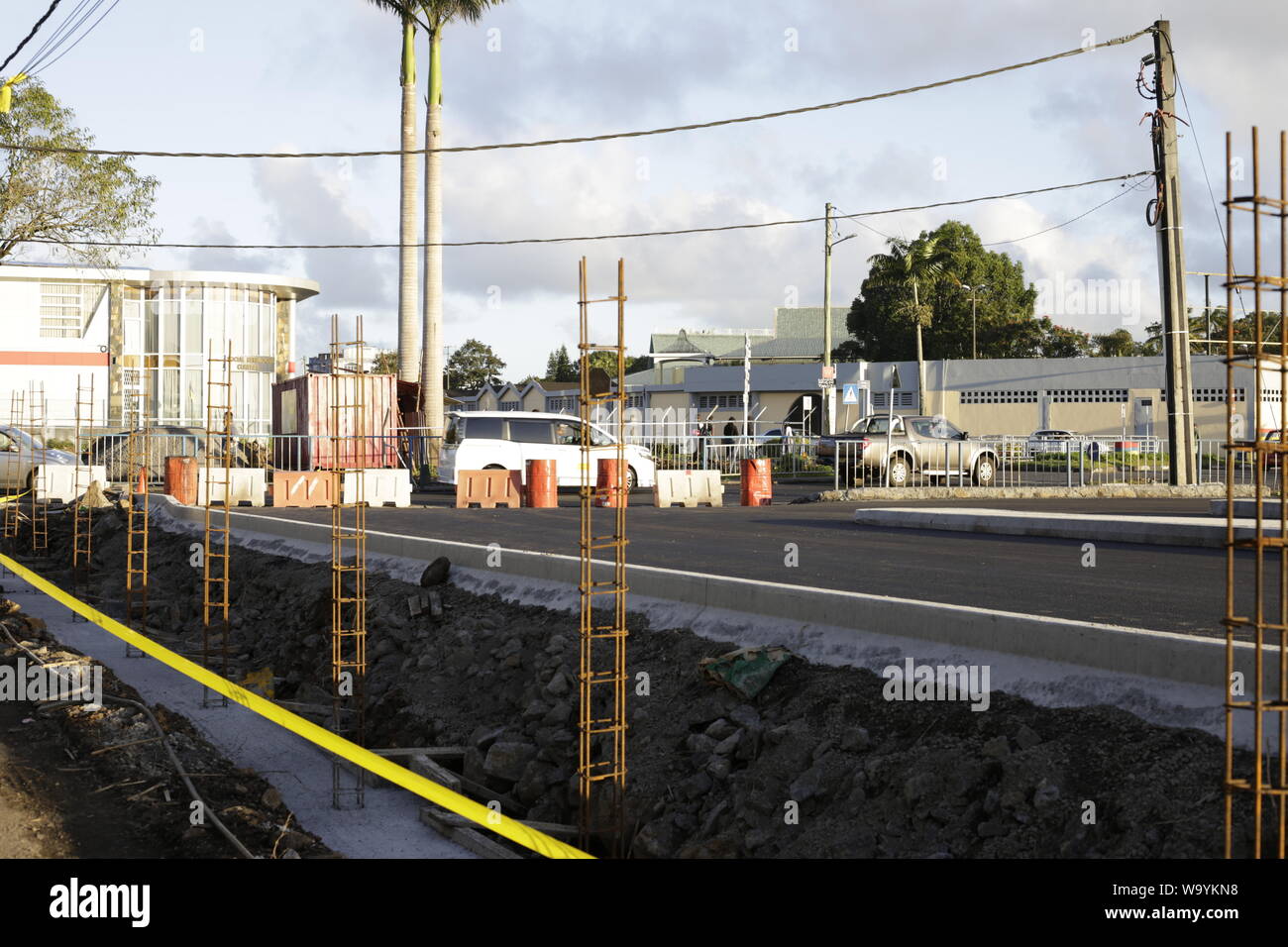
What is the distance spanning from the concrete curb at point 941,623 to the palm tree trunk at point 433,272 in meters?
19.3

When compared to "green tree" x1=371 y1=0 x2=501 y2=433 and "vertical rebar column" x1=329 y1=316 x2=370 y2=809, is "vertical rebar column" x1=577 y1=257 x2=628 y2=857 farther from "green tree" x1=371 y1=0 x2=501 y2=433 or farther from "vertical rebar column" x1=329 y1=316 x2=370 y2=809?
"green tree" x1=371 y1=0 x2=501 y2=433

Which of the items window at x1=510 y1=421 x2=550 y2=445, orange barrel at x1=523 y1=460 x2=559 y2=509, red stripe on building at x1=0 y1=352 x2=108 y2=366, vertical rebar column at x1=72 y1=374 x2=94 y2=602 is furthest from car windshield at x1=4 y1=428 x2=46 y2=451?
red stripe on building at x1=0 y1=352 x2=108 y2=366

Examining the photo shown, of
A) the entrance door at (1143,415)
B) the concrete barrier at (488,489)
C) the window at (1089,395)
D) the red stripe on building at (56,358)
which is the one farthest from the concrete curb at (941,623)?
the window at (1089,395)

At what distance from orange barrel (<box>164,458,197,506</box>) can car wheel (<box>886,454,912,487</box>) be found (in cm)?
1472

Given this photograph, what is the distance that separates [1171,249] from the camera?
2191 cm

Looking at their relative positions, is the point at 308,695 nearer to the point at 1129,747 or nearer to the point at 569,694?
the point at 569,694

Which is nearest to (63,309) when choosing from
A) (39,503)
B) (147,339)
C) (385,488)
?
(147,339)

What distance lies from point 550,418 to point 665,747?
62.2ft

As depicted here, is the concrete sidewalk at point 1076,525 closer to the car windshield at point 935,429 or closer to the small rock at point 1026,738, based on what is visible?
the small rock at point 1026,738

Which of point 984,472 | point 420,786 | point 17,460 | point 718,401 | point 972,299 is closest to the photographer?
point 420,786

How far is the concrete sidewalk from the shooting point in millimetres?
14039

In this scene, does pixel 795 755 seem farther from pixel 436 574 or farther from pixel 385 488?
pixel 385 488

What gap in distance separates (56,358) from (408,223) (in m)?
22.6

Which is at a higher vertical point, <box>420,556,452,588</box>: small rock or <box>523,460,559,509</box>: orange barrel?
<box>523,460,559,509</box>: orange barrel
